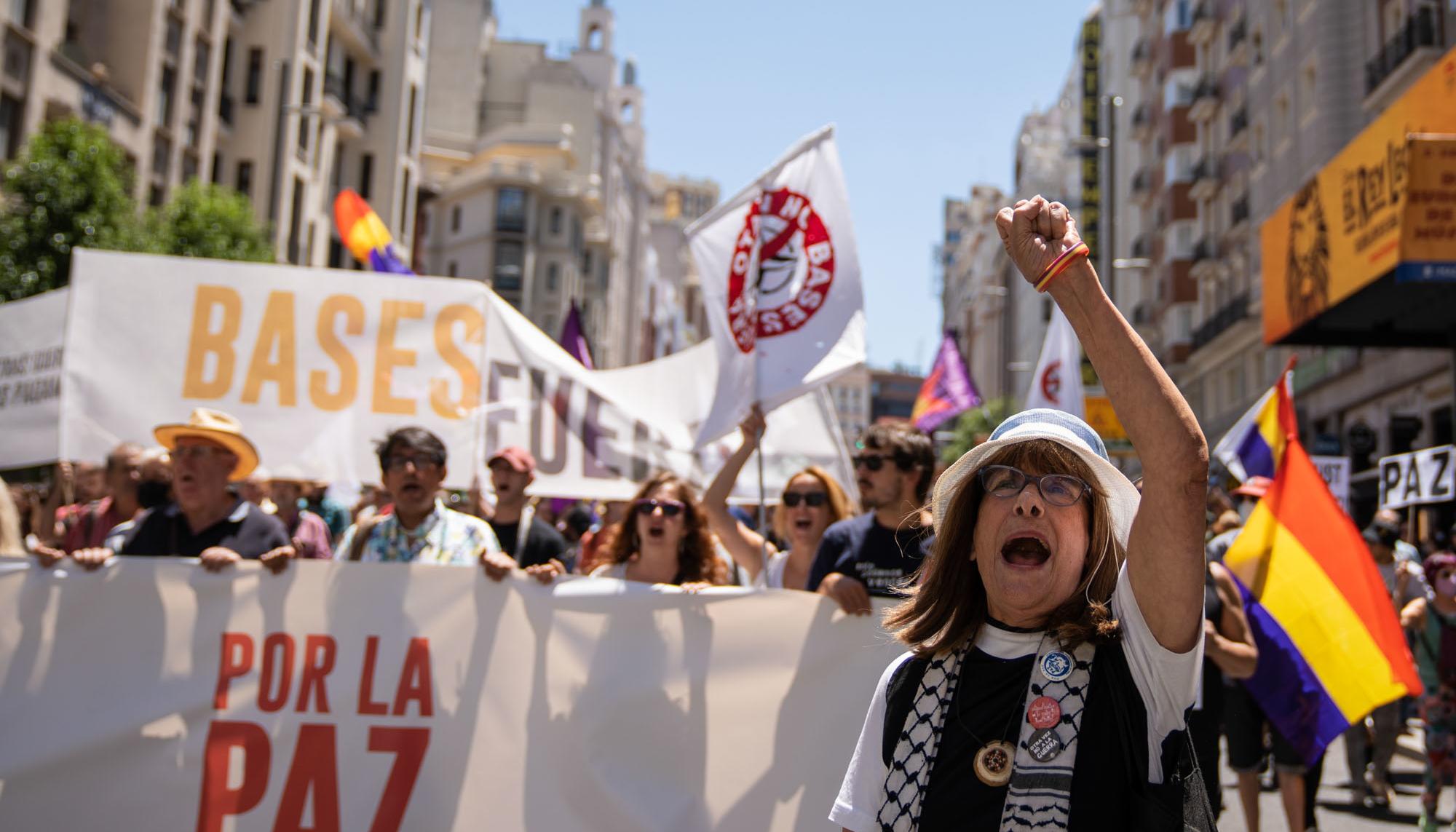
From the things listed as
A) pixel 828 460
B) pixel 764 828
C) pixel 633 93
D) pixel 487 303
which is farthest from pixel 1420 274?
pixel 633 93

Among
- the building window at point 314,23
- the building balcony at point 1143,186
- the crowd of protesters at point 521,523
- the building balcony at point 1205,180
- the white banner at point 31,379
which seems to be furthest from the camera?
the building balcony at point 1143,186

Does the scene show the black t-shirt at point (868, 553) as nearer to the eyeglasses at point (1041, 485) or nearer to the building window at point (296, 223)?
the eyeglasses at point (1041, 485)

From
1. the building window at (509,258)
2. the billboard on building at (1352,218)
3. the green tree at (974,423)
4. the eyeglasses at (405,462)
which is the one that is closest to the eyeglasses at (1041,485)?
the eyeglasses at (405,462)

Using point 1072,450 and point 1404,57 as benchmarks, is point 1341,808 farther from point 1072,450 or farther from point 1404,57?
point 1404,57

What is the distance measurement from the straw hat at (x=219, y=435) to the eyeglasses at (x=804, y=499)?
235 centimetres

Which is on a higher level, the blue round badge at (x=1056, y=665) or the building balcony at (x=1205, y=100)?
the building balcony at (x=1205, y=100)

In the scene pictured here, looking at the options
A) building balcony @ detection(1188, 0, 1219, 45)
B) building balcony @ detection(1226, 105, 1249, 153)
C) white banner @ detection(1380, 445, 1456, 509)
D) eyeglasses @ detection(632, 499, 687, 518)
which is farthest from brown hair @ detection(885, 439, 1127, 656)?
building balcony @ detection(1188, 0, 1219, 45)

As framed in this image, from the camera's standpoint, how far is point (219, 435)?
638cm

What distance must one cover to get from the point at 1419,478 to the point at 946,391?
966 cm

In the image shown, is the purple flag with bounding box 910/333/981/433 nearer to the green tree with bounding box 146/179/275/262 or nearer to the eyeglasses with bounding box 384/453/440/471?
the green tree with bounding box 146/179/275/262

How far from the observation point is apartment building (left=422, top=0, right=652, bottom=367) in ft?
225

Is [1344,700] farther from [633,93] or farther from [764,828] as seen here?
[633,93]

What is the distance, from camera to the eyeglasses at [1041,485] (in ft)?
8.23

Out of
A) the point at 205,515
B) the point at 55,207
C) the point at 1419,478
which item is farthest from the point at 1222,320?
the point at 205,515
